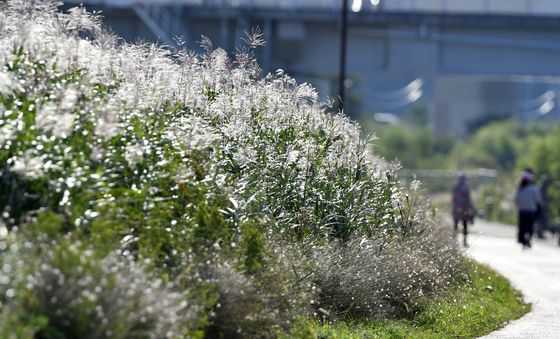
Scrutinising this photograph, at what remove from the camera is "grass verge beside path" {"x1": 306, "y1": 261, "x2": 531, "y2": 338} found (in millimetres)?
12742

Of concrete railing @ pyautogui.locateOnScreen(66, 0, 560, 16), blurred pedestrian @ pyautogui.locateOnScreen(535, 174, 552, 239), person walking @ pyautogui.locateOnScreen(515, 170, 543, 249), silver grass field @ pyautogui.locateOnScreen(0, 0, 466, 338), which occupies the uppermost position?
concrete railing @ pyautogui.locateOnScreen(66, 0, 560, 16)

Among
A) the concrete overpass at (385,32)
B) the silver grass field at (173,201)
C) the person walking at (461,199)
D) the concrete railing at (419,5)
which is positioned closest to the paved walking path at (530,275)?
the person walking at (461,199)

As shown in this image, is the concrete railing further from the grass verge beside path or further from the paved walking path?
the grass verge beside path

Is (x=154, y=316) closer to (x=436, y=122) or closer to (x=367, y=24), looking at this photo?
(x=367, y=24)

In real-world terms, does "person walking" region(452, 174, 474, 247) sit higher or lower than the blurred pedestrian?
higher

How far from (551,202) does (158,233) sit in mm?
35341

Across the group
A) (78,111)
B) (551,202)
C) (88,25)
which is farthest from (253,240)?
(551,202)

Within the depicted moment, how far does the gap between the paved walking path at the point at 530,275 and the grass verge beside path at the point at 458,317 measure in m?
0.23

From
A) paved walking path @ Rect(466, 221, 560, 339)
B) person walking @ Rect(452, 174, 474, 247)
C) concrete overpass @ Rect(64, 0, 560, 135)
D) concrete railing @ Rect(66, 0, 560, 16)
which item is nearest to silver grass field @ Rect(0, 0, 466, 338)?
paved walking path @ Rect(466, 221, 560, 339)

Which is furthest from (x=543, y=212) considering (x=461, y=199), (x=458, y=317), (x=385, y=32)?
(x=458, y=317)

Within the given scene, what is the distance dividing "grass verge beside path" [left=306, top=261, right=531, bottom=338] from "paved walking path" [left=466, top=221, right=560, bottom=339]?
0.23 m

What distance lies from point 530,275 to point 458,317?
A: 8035mm

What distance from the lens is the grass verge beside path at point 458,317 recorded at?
1274cm

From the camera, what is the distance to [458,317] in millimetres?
14734
